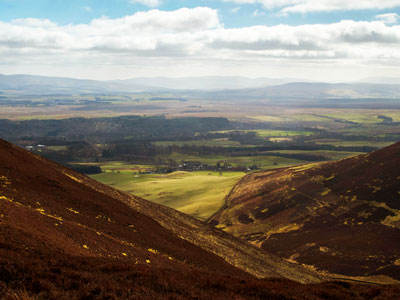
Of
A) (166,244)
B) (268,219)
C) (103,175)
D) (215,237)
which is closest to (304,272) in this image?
(215,237)

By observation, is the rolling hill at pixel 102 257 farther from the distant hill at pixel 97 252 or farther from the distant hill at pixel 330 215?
the distant hill at pixel 330 215

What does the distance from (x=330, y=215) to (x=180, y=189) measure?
7306 centimetres

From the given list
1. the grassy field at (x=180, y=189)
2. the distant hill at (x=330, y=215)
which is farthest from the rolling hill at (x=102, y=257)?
the grassy field at (x=180, y=189)

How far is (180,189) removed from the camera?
158 metres

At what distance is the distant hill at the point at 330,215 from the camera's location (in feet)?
249

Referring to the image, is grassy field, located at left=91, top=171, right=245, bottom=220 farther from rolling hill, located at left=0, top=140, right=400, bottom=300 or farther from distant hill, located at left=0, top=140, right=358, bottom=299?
rolling hill, located at left=0, top=140, right=400, bottom=300

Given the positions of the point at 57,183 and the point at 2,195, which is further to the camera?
the point at 57,183

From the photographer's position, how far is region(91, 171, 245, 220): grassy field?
130200 millimetres

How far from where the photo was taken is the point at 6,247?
2556 cm

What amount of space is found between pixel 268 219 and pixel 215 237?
4248cm

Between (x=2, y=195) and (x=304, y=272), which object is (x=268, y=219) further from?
(x=2, y=195)

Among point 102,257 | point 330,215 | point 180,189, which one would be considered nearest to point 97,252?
point 102,257

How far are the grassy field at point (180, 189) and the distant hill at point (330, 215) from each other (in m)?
7.45

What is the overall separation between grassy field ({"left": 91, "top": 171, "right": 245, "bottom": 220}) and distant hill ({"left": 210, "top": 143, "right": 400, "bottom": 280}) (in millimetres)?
7447
